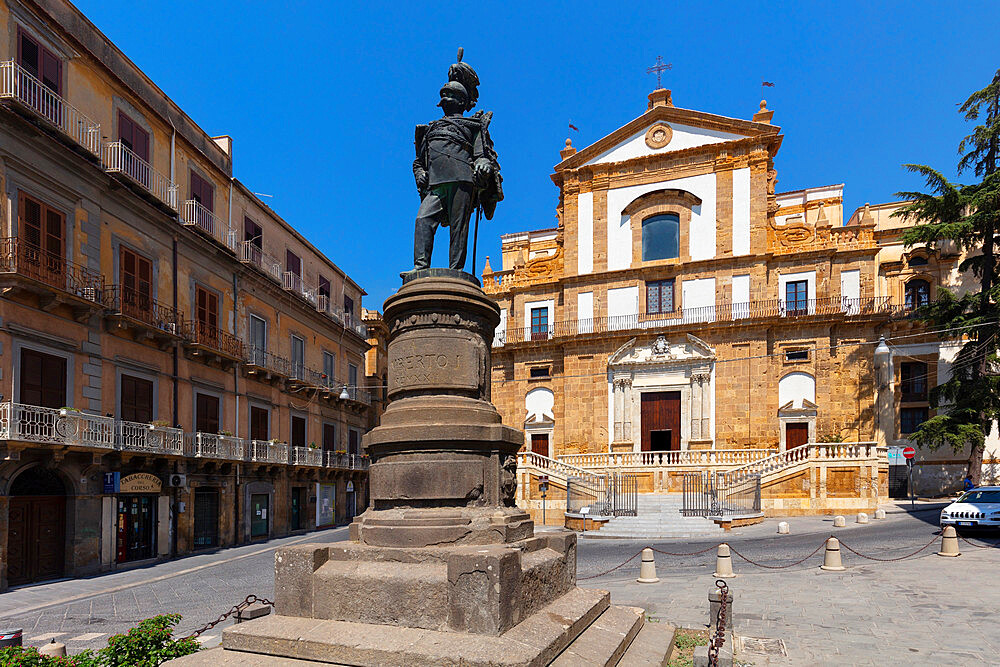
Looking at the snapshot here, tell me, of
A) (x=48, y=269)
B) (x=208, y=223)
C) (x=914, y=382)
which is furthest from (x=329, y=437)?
(x=914, y=382)

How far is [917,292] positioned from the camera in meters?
34.5

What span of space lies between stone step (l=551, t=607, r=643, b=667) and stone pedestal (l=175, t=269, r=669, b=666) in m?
0.02

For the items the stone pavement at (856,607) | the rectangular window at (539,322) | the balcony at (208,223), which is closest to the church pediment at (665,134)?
the rectangular window at (539,322)

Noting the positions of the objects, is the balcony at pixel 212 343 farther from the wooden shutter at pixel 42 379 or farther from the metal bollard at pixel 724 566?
the metal bollard at pixel 724 566

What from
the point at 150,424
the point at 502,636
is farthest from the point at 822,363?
the point at 502,636

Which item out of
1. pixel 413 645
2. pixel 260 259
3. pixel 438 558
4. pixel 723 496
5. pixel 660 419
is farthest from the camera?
pixel 660 419

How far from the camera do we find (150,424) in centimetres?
1959

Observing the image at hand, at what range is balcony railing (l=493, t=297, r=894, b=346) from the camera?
106 ft

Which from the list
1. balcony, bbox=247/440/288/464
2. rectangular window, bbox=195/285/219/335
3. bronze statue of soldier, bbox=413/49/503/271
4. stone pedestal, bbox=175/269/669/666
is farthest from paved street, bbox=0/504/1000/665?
rectangular window, bbox=195/285/219/335

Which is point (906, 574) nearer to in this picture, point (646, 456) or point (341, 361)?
point (646, 456)

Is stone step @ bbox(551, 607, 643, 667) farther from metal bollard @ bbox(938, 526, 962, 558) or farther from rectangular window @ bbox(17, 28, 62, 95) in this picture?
rectangular window @ bbox(17, 28, 62, 95)

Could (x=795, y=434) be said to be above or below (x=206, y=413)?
below

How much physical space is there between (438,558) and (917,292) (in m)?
37.1

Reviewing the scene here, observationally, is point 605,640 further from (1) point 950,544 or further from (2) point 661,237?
(2) point 661,237
